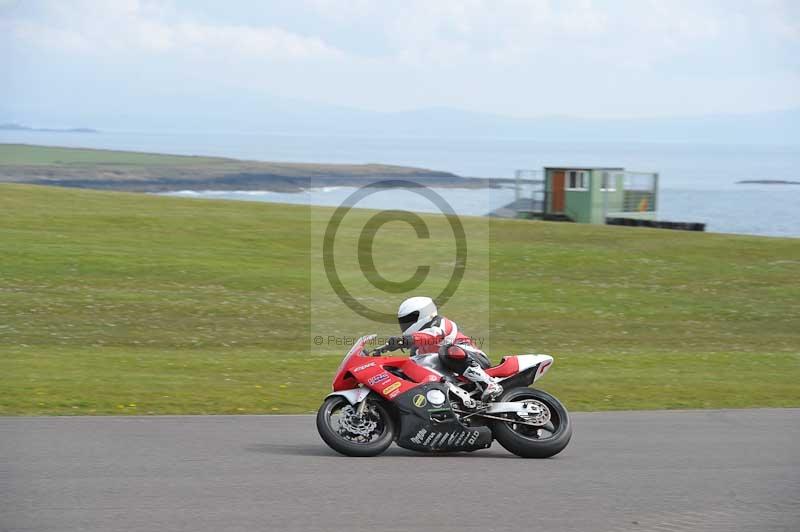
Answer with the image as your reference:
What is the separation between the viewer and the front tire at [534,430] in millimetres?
9906

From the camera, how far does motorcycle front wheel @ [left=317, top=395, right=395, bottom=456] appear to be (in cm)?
989

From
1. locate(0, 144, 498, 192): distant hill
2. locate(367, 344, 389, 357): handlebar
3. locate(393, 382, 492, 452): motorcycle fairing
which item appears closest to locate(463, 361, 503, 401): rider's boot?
locate(393, 382, 492, 452): motorcycle fairing

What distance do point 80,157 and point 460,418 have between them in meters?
153

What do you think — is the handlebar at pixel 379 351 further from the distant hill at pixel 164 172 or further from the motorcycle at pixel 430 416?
the distant hill at pixel 164 172

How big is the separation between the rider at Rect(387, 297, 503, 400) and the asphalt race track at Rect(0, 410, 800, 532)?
0.75 m

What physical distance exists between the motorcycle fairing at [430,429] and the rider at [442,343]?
1.22 ft

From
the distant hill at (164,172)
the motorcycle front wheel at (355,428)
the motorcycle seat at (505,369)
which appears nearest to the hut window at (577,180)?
the distant hill at (164,172)

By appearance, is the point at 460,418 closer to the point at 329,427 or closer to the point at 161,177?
the point at 329,427

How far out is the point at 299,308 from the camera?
2456cm

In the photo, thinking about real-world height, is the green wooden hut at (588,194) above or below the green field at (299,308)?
above

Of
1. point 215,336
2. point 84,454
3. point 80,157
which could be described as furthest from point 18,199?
point 80,157

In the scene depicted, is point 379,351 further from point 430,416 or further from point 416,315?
point 430,416

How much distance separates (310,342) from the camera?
20984 mm

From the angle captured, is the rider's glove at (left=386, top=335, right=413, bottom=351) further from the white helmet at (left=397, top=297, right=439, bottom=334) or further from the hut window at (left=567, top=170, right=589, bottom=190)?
the hut window at (left=567, top=170, right=589, bottom=190)
